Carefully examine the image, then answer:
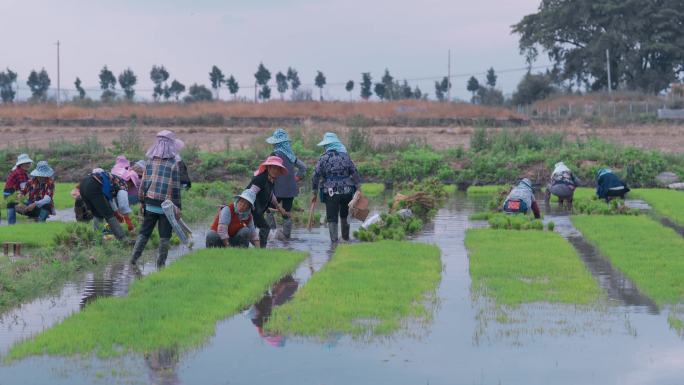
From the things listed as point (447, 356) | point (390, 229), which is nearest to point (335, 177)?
point (390, 229)

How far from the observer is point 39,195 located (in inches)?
740

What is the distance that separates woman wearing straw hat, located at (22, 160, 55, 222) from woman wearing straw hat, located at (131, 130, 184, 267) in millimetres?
5139

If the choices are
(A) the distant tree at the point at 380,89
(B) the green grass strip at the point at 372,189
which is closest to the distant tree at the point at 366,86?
(A) the distant tree at the point at 380,89

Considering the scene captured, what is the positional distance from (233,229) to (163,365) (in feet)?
22.0

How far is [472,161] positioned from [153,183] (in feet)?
63.1

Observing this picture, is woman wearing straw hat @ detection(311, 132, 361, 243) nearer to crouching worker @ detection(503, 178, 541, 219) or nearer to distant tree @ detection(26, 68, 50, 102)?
crouching worker @ detection(503, 178, 541, 219)

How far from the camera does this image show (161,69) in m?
104

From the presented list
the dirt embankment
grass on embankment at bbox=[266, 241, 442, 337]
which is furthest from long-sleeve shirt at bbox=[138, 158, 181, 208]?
the dirt embankment

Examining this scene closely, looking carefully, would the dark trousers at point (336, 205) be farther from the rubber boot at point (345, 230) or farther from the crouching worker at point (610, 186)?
the crouching worker at point (610, 186)

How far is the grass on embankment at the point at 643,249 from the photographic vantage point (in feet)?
40.4

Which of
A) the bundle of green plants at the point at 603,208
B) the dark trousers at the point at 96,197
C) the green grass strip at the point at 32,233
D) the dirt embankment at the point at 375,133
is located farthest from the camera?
the dirt embankment at the point at 375,133

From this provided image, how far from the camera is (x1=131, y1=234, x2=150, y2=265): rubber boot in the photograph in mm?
13961

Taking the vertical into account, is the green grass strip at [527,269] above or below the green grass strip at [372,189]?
below

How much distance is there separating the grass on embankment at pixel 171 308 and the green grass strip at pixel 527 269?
2.75 m
